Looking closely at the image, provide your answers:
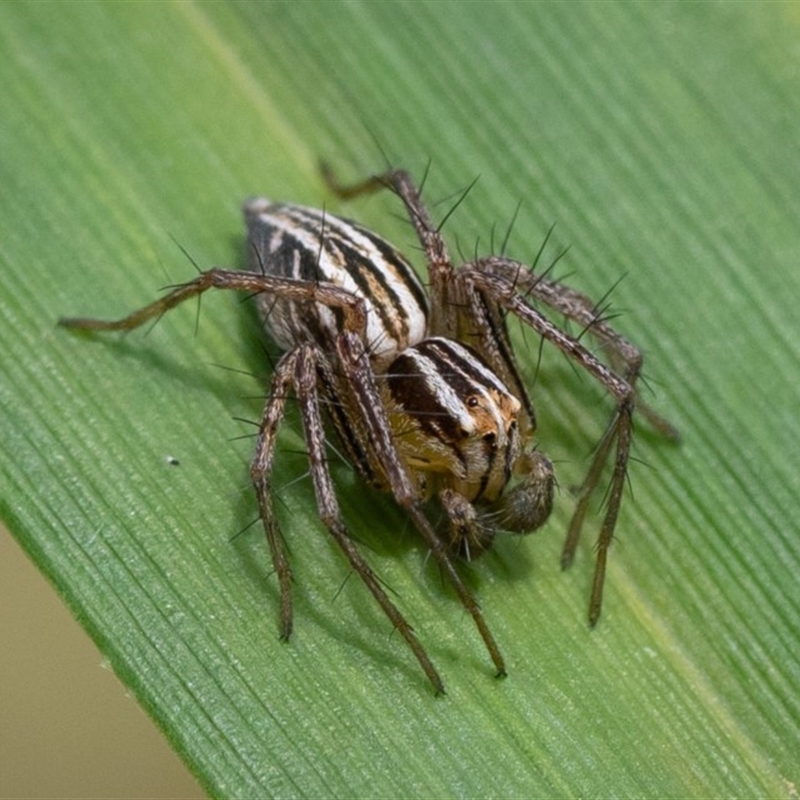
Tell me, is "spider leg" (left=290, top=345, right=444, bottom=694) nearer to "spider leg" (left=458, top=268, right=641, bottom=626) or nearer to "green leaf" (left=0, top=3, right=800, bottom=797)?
"green leaf" (left=0, top=3, right=800, bottom=797)

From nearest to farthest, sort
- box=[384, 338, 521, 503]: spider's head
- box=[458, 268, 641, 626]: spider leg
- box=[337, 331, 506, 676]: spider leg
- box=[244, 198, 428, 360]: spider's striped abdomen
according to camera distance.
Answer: box=[337, 331, 506, 676]: spider leg < box=[384, 338, 521, 503]: spider's head < box=[458, 268, 641, 626]: spider leg < box=[244, 198, 428, 360]: spider's striped abdomen

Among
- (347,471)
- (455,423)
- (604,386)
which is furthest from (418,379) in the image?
(604,386)

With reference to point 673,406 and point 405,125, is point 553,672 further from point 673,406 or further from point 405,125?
point 405,125

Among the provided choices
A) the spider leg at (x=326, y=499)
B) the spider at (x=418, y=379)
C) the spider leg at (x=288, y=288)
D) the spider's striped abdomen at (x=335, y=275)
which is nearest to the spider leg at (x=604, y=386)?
the spider at (x=418, y=379)

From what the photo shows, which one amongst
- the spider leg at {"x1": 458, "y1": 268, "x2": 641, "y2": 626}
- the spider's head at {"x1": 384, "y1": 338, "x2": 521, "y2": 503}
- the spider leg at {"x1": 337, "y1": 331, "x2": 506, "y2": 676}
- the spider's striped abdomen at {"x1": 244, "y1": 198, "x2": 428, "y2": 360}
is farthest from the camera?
the spider's striped abdomen at {"x1": 244, "y1": 198, "x2": 428, "y2": 360}

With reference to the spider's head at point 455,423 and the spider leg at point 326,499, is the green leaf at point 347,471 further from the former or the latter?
the spider's head at point 455,423

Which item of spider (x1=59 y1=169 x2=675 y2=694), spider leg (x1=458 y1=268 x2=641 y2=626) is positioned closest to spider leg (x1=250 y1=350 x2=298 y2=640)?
spider (x1=59 y1=169 x2=675 y2=694)

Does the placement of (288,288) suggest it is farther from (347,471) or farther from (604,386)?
(604,386)
